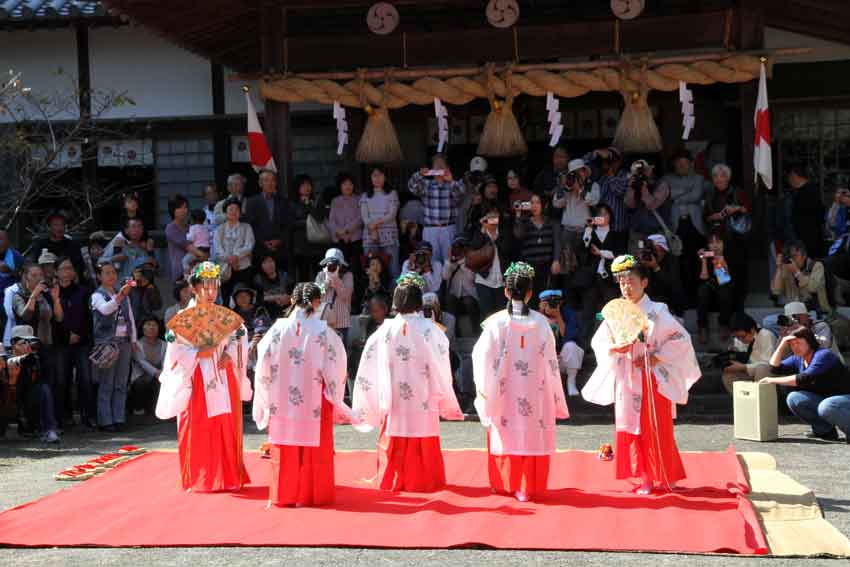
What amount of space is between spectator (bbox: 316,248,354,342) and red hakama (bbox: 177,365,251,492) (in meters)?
3.24

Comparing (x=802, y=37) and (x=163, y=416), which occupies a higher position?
(x=802, y=37)

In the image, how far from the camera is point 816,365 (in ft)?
30.9

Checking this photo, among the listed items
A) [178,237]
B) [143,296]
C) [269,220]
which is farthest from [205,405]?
[178,237]

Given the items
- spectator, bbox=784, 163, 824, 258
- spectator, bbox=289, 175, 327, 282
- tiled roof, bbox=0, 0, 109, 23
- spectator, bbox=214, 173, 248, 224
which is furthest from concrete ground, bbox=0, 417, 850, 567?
tiled roof, bbox=0, 0, 109, 23

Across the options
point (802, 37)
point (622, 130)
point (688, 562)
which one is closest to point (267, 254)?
point (622, 130)

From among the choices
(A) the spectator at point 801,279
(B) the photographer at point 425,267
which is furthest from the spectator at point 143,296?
(A) the spectator at point 801,279

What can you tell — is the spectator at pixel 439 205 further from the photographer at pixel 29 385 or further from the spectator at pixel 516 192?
the photographer at pixel 29 385

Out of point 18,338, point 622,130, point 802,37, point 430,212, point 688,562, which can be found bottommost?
point 688,562

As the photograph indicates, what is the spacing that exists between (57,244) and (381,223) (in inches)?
123

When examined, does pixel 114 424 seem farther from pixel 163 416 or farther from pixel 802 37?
pixel 802 37

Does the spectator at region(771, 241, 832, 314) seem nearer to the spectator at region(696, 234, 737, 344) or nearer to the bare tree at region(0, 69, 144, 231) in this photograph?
the spectator at region(696, 234, 737, 344)

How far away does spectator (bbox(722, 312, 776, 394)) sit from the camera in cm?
1014

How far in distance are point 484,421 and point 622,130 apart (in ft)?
17.8

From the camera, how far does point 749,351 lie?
10445 millimetres
